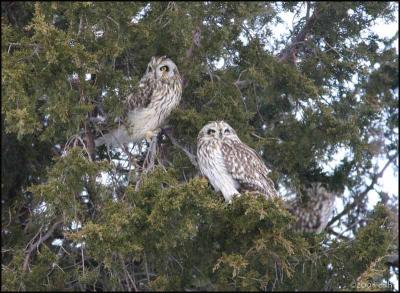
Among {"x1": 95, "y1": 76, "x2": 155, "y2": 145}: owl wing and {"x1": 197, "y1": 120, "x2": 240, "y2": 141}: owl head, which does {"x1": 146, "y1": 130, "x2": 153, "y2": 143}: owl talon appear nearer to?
{"x1": 95, "y1": 76, "x2": 155, "y2": 145}: owl wing

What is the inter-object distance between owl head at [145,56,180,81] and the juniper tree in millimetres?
100

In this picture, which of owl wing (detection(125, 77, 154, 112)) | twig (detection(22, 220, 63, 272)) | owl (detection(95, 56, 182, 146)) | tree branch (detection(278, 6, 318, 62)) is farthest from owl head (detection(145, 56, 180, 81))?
twig (detection(22, 220, 63, 272))

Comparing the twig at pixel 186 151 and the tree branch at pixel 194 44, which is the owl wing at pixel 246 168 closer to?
the twig at pixel 186 151

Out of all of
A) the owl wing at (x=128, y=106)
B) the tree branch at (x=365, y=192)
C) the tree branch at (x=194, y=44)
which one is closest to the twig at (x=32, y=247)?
the owl wing at (x=128, y=106)

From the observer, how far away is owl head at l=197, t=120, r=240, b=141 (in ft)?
23.0

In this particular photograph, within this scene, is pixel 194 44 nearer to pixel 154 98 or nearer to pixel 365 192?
pixel 154 98

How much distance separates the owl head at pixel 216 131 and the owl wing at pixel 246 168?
81mm

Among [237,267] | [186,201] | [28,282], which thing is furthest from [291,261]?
Result: [28,282]

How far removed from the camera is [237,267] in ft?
19.1

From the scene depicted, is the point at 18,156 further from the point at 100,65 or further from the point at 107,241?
the point at 107,241

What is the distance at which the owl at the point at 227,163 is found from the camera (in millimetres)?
6996

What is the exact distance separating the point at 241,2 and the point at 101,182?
6.52 ft

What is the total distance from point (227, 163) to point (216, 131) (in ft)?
1.00

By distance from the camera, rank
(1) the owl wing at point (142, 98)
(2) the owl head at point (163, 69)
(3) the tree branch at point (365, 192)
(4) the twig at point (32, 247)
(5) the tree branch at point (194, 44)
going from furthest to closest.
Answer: (3) the tree branch at point (365, 192) → (1) the owl wing at point (142, 98) → (2) the owl head at point (163, 69) → (5) the tree branch at point (194, 44) → (4) the twig at point (32, 247)
